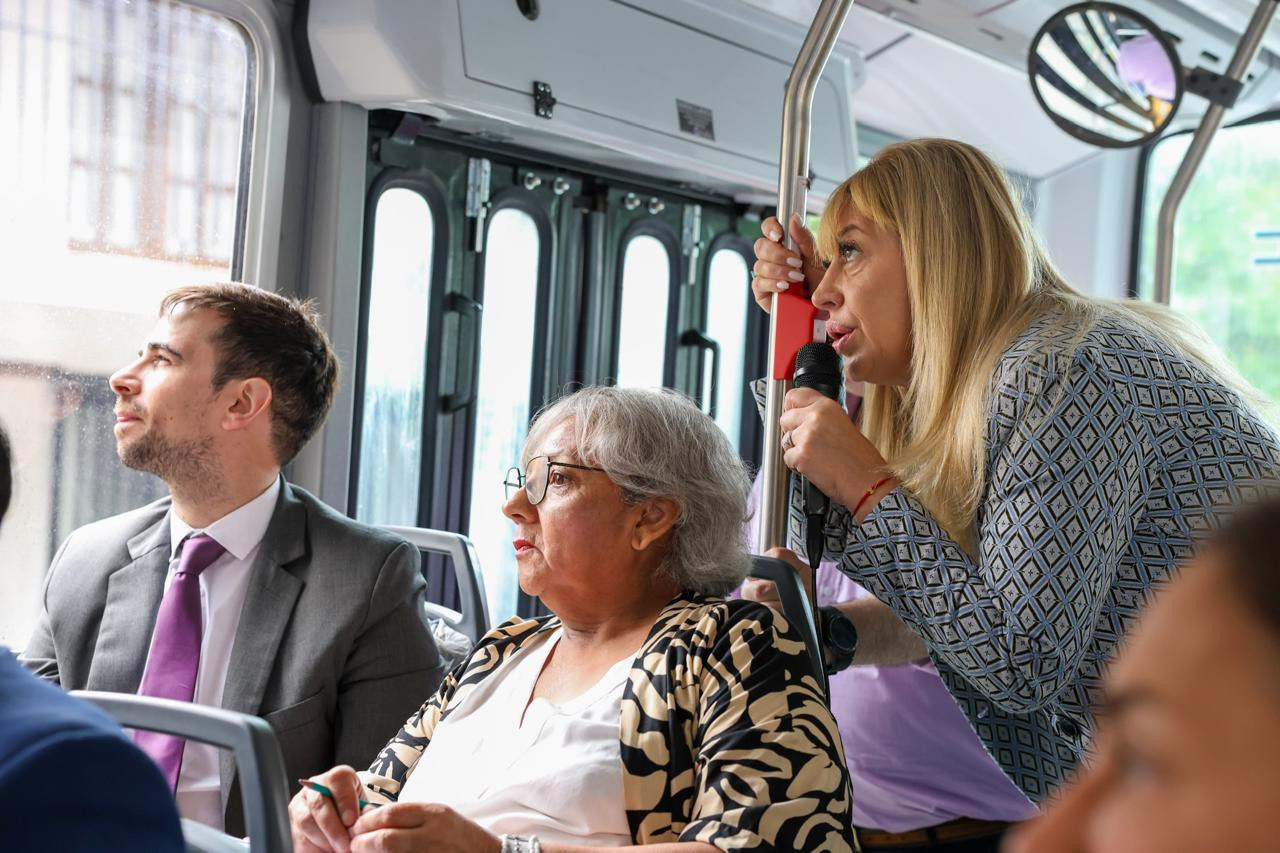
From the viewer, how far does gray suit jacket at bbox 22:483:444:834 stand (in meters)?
2.40

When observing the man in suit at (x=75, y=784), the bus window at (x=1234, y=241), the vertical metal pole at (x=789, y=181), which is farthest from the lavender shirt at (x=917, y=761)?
the bus window at (x=1234, y=241)

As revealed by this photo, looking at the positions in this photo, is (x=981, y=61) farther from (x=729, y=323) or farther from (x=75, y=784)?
(x=75, y=784)

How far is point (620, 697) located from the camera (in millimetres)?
1873

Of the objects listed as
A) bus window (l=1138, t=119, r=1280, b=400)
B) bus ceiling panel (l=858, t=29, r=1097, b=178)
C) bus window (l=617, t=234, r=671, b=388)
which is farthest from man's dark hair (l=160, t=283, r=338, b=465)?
bus window (l=1138, t=119, r=1280, b=400)

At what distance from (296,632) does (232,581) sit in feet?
0.67

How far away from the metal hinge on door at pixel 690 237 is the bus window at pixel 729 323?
0.11m

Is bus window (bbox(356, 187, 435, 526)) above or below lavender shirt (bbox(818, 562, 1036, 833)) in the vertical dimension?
above

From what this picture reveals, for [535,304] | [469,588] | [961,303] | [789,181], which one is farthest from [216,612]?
[535,304]

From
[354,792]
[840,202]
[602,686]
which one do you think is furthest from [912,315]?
[354,792]

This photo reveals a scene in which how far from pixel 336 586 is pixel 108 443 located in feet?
2.98

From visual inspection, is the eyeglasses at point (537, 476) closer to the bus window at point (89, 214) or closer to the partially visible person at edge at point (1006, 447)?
the partially visible person at edge at point (1006, 447)

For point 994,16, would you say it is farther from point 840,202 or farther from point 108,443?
point 108,443

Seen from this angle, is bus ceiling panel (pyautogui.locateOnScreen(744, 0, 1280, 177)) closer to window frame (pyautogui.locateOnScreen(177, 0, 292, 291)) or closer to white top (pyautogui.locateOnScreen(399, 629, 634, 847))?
window frame (pyautogui.locateOnScreen(177, 0, 292, 291))

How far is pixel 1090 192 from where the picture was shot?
18.6 ft
